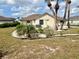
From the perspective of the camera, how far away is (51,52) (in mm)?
14109

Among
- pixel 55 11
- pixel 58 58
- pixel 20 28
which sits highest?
pixel 55 11

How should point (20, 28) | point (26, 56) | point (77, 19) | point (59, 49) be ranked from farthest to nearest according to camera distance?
point (77, 19) → point (20, 28) → point (59, 49) → point (26, 56)

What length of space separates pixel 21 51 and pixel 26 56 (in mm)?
1198

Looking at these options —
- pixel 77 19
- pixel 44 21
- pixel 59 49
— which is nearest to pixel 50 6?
pixel 44 21

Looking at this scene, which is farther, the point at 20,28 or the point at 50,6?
the point at 50,6

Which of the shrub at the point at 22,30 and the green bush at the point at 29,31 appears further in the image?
the shrub at the point at 22,30

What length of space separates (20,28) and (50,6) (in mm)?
14092

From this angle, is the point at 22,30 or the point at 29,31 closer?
the point at 29,31

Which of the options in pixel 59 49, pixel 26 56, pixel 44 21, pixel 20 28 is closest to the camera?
pixel 26 56

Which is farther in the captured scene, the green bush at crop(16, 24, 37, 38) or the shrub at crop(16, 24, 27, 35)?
the shrub at crop(16, 24, 27, 35)

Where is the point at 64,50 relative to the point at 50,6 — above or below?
below

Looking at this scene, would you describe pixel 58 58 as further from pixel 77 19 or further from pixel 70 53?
pixel 77 19

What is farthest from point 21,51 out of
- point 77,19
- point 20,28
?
point 77,19

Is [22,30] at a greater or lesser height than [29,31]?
greater
